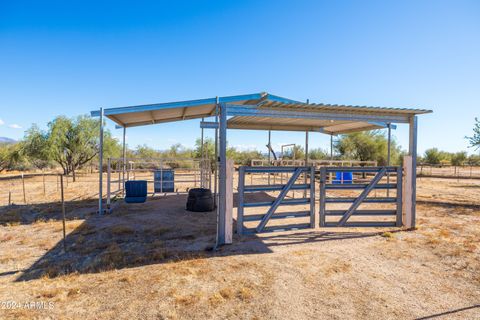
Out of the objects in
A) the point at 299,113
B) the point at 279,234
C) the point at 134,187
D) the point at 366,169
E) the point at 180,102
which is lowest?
the point at 279,234

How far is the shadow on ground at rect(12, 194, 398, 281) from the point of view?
159 inches

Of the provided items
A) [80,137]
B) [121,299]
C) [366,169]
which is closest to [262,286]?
[121,299]

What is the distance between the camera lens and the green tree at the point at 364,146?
2458cm

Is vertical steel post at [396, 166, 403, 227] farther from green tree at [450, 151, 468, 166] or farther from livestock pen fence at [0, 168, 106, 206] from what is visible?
green tree at [450, 151, 468, 166]

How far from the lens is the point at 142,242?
5094 mm

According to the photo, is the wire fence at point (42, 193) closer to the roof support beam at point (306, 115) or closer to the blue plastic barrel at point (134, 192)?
the blue plastic barrel at point (134, 192)

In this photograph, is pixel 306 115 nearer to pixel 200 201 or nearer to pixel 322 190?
pixel 322 190

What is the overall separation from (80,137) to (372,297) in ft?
70.9

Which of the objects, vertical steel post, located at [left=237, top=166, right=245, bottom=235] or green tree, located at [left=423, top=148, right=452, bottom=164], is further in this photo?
green tree, located at [left=423, top=148, right=452, bottom=164]

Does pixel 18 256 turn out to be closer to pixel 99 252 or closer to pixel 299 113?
pixel 99 252

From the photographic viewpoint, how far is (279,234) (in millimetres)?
5883

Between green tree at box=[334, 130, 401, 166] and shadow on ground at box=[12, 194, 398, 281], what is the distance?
20.8 metres

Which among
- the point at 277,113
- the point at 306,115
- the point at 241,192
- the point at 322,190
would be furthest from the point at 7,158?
the point at 322,190

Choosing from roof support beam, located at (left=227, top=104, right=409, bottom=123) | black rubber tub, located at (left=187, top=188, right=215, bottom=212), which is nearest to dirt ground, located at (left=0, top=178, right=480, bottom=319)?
black rubber tub, located at (left=187, top=188, right=215, bottom=212)
